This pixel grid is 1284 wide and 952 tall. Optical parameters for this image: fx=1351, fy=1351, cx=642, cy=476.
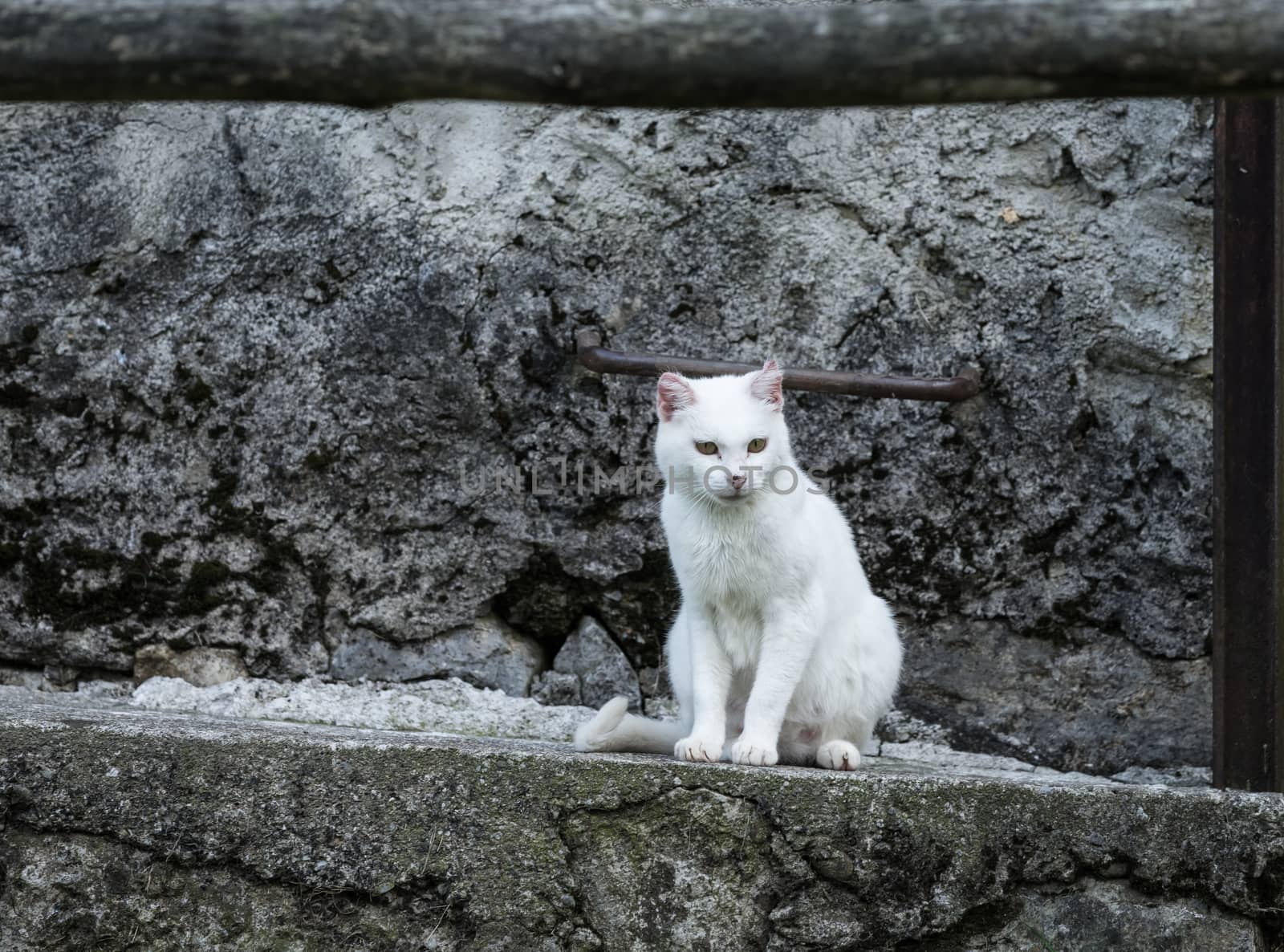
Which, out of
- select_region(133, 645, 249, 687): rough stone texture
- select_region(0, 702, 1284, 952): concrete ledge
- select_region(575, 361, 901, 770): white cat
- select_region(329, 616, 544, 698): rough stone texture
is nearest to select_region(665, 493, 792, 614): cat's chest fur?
select_region(575, 361, 901, 770): white cat

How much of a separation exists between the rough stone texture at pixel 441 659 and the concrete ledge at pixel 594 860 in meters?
1.14

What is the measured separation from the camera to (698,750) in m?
2.86

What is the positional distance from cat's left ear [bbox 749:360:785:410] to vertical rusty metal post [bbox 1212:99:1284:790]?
3.28 feet

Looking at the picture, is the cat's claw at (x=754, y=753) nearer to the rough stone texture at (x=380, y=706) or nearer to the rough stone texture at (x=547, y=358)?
the rough stone texture at (x=380, y=706)

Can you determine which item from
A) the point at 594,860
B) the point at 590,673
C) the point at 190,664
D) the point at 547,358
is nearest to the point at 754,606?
the point at 594,860

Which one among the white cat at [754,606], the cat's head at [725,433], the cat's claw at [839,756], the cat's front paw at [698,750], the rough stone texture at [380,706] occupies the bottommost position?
the rough stone texture at [380,706]

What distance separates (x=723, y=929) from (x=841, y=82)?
69.4 inches

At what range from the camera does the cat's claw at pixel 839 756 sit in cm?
303

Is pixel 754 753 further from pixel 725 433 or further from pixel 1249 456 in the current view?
pixel 1249 456

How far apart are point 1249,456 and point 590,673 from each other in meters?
1.80

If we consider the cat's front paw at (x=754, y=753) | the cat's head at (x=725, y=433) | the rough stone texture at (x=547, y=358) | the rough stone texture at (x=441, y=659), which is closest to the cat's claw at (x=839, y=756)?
the cat's front paw at (x=754, y=753)

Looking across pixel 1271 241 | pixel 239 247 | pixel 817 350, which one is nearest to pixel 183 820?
pixel 239 247

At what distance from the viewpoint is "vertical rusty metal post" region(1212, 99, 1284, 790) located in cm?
300

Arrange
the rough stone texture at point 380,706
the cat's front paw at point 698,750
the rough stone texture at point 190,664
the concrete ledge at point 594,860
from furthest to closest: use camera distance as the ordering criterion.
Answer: the rough stone texture at point 190,664, the rough stone texture at point 380,706, the cat's front paw at point 698,750, the concrete ledge at point 594,860
